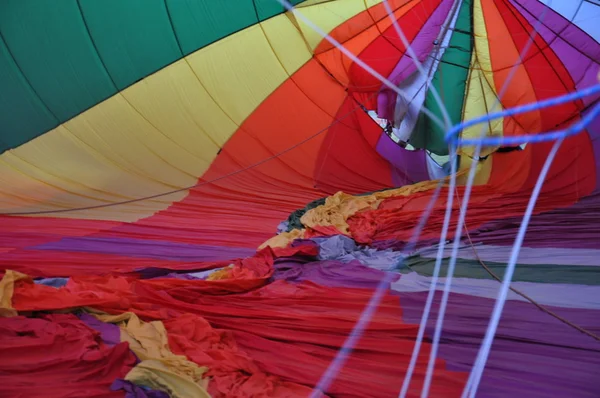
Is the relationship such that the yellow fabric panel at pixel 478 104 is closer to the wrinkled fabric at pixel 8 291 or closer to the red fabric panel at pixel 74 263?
the red fabric panel at pixel 74 263

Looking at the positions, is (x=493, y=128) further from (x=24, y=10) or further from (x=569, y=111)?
(x=24, y=10)

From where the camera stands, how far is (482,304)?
1950mm

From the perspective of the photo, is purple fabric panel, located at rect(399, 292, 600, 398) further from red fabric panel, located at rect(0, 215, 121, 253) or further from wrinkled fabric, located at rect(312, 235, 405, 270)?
red fabric panel, located at rect(0, 215, 121, 253)

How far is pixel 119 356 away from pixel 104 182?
1.96 metres

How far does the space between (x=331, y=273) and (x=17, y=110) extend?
198cm

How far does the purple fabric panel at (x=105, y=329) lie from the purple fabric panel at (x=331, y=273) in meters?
0.75

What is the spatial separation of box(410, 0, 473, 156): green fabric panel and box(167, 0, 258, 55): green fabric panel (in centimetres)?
127

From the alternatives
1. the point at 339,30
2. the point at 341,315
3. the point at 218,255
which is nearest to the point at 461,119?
the point at 339,30

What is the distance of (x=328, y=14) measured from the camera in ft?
11.7

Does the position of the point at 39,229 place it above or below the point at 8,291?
above

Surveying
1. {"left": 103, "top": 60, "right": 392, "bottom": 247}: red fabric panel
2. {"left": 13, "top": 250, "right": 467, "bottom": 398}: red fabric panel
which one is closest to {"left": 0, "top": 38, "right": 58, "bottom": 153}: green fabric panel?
{"left": 103, "top": 60, "right": 392, "bottom": 247}: red fabric panel

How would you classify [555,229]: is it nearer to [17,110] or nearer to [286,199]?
[286,199]

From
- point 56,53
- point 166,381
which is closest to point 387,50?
point 56,53

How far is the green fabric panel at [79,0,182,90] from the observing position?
10.4 feet
